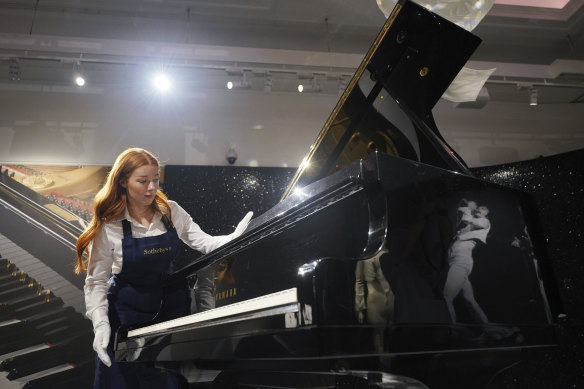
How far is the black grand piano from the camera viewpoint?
0.94 metres

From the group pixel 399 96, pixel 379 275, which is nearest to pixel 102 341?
pixel 379 275

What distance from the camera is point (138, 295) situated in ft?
6.10

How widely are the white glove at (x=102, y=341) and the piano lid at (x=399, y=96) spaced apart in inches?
40.3

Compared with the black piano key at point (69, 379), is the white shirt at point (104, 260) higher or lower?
higher

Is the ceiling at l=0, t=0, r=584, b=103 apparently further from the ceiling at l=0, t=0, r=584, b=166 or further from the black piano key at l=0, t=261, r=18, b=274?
the black piano key at l=0, t=261, r=18, b=274

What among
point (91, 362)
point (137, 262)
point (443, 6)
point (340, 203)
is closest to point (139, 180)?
point (137, 262)

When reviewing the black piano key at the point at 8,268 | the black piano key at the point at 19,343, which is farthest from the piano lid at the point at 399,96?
the black piano key at the point at 8,268

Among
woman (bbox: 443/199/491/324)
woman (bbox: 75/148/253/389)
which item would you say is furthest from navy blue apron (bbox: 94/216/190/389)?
woman (bbox: 443/199/491/324)

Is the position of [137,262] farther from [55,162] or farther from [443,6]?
[55,162]

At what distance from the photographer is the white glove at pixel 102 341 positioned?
178 cm

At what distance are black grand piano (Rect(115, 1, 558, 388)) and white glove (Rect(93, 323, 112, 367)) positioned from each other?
84 millimetres

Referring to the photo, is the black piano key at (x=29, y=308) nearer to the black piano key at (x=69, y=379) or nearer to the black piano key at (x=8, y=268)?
the black piano key at (x=8, y=268)

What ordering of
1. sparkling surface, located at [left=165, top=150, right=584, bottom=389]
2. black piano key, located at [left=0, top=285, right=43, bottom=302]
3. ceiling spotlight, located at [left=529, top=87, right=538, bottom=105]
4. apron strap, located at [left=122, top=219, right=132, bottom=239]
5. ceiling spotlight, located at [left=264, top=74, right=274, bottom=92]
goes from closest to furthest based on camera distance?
apron strap, located at [left=122, top=219, right=132, bottom=239], sparkling surface, located at [left=165, top=150, right=584, bottom=389], black piano key, located at [left=0, top=285, right=43, bottom=302], ceiling spotlight, located at [left=264, top=74, right=274, bottom=92], ceiling spotlight, located at [left=529, top=87, right=538, bottom=105]

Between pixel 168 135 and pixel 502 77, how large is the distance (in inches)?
131
